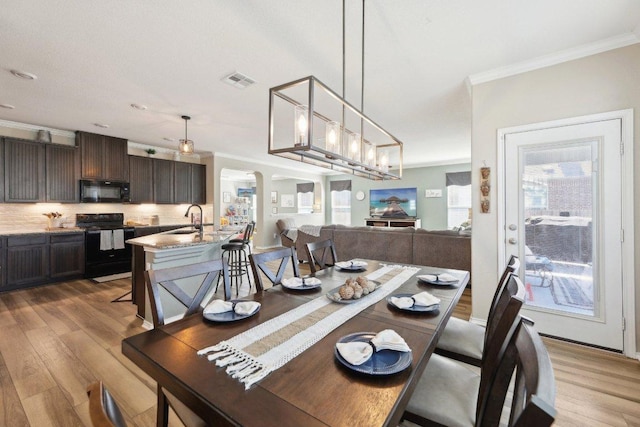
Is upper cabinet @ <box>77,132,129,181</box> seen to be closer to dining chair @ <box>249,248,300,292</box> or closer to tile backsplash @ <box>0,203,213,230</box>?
tile backsplash @ <box>0,203,213,230</box>

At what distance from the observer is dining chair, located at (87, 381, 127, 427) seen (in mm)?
496

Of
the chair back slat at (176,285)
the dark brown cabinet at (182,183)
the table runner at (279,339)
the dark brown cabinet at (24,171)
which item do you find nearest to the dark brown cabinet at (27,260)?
the dark brown cabinet at (24,171)

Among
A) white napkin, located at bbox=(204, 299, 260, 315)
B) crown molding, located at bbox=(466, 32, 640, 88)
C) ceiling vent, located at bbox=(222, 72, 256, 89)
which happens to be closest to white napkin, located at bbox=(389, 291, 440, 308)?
white napkin, located at bbox=(204, 299, 260, 315)

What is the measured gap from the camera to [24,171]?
4.34m

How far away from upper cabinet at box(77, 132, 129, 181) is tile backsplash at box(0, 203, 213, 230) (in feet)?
2.06

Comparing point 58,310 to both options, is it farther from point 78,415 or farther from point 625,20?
point 625,20

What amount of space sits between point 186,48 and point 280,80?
0.95 m

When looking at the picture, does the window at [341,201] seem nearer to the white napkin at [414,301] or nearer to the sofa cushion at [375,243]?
the sofa cushion at [375,243]

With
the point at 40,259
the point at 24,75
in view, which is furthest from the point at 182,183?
the point at 24,75

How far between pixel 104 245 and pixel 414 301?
5.39m

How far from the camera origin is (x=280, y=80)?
119 inches

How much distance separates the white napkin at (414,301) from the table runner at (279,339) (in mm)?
150

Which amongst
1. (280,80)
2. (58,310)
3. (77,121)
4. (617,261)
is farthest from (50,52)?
(617,261)

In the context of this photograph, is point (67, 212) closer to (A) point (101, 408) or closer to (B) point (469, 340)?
(A) point (101, 408)
